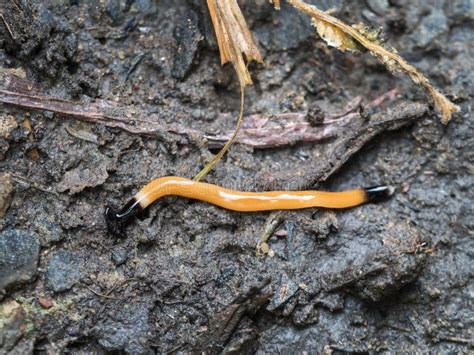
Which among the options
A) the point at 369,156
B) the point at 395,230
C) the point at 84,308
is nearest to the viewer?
the point at 84,308

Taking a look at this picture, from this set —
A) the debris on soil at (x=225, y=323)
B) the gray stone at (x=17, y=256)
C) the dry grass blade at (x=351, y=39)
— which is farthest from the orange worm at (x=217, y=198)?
the dry grass blade at (x=351, y=39)

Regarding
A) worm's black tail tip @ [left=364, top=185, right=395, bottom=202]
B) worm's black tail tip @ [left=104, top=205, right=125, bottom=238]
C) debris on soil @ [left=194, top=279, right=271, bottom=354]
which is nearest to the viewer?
debris on soil @ [left=194, top=279, right=271, bottom=354]

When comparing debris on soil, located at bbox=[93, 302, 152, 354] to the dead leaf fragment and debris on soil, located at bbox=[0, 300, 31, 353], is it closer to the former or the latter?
debris on soil, located at bbox=[0, 300, 31, 353]

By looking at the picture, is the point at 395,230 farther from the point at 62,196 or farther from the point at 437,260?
the point at 62,196

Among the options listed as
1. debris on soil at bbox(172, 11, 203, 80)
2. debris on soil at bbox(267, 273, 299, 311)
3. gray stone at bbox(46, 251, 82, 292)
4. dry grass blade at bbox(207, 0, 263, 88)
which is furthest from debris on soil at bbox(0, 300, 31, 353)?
dry grass blade at bbox(207, 0, 263, 88)

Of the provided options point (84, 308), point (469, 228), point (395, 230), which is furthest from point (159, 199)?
point (469, 228)

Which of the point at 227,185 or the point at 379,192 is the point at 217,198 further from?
the point at 379,192

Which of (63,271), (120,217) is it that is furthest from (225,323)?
(63,271)
